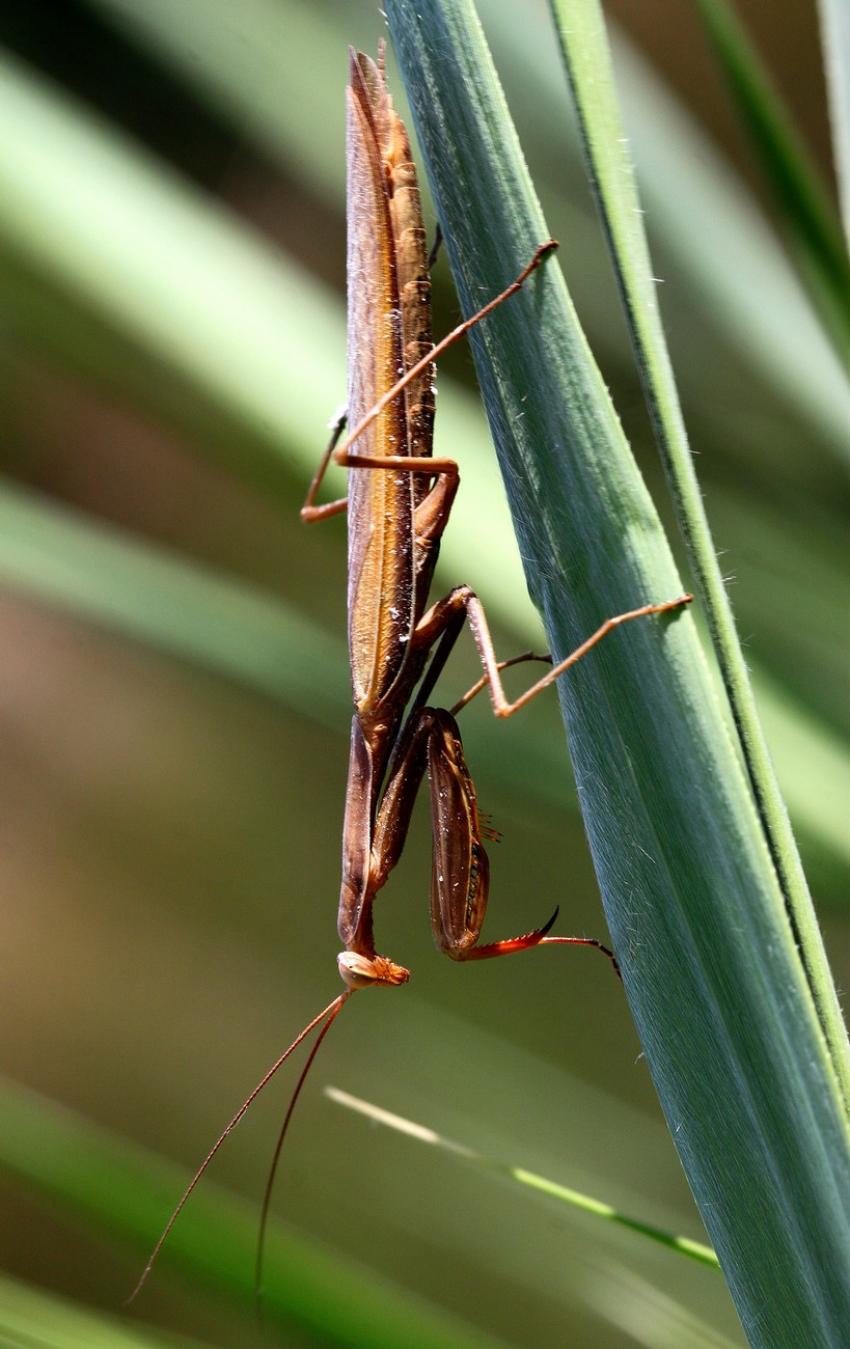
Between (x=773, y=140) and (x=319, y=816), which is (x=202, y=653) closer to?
(x=773, y=140)

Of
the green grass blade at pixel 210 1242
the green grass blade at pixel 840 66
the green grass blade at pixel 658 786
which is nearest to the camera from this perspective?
the green grass blade at pixel 658 786

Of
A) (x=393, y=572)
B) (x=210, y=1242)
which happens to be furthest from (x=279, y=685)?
(x=210, y=1242)

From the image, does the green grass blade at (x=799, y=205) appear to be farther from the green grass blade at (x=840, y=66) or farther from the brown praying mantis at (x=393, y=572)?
the brown praying mantis at (x=393, y=572)

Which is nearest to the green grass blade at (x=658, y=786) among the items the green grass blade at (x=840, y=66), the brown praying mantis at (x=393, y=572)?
the brown praying mantis at (x=393, y=572)

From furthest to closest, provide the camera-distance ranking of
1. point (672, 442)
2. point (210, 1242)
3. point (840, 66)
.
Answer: point (210, 1242), point (840, 66), point (672, 442)

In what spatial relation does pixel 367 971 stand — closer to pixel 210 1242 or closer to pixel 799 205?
pixel 210 1242

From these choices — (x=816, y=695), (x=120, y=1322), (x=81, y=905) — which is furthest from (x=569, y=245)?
(x=81, y=905)
